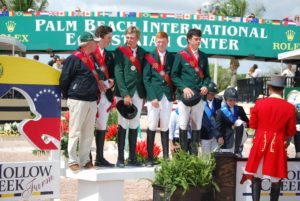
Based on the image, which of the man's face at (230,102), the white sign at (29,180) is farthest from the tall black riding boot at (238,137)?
the white sign at (29,180)

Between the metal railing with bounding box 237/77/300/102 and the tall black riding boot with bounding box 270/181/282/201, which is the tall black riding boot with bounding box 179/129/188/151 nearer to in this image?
the tall black riding boot with bounding box 270/181/282/201

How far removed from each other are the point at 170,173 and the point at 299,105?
228 inches

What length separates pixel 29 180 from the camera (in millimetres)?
6746

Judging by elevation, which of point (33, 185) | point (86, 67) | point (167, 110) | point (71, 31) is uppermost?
point (71, 31)

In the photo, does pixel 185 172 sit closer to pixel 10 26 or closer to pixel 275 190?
pixel 275 190

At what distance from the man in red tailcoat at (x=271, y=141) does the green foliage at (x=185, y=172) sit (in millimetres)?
444

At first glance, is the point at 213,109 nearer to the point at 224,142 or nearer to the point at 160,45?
the point at 224,142

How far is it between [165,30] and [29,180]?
45.9ft

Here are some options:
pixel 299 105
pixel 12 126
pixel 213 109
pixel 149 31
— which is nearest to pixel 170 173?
pixel 213 109

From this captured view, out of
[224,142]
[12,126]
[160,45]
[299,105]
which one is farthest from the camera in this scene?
[12,126]

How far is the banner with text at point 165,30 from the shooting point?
20.1 meters

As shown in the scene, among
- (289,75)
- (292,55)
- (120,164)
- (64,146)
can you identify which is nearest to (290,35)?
(289,75)

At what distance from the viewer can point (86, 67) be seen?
681 centimetres

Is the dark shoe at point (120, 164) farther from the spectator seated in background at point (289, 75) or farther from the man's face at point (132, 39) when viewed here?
the spectator seated in background at point (289, 75)
